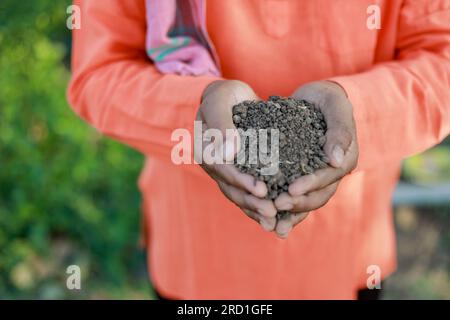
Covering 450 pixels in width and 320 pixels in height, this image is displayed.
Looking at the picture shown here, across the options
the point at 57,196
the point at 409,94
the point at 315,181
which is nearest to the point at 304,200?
the point at 315,181

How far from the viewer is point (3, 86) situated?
2393 mm

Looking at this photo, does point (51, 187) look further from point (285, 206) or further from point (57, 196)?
point (285, 206)

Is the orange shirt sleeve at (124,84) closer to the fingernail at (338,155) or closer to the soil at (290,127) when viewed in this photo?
the soil at (290,127)

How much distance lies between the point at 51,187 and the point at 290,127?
1.46 metres

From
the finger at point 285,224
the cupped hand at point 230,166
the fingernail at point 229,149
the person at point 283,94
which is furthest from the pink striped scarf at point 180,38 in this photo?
the finger at point 285,224

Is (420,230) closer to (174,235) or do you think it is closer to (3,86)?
(174,235)

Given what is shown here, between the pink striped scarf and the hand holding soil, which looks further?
the pink striped scarf

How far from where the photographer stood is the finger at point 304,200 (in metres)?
1.04

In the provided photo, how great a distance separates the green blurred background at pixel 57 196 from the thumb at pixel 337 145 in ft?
4.79

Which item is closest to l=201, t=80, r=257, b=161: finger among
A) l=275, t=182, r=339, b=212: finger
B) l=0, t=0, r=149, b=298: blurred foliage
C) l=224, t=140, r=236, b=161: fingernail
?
l=224, t=140, r=236, b=161: fingernail

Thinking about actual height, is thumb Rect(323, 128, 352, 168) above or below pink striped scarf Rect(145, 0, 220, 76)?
below

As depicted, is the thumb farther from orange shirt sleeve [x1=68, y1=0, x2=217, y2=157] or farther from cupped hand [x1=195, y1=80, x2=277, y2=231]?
orange shirt sleeve [x1=68, y1=0, x2=217, y2=157]

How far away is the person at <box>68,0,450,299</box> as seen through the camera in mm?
1115

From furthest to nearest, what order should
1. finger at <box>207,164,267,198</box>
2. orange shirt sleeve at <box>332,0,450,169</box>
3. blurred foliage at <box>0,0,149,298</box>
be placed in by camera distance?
blurred foliage at <box>0,0,149,298</box>
orange shirt sleeve at <box>332,0,450,169</box>
finger at <box>207,164,267,198</box>
